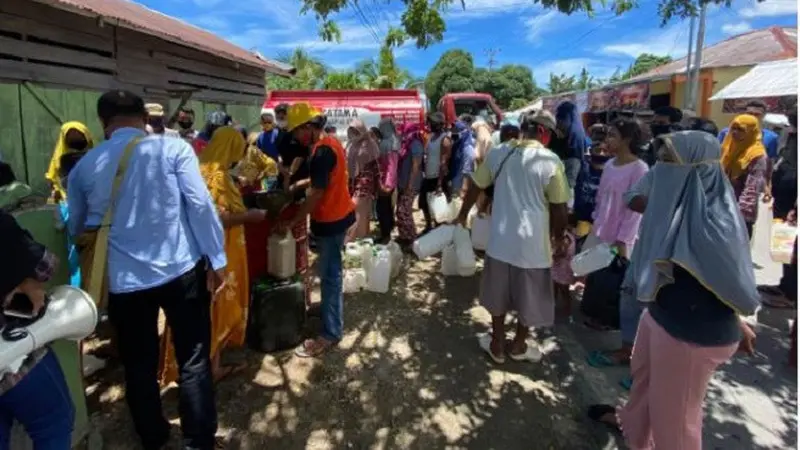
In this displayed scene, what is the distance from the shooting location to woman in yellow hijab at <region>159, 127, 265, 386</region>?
2951mm

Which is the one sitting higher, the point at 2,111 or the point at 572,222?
the point at 2,111

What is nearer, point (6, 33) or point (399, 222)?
point (6, 33)

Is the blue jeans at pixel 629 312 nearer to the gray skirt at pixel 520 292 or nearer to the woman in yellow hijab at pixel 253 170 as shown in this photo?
the gray skirt at pixel 520 292

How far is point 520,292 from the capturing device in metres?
3.53

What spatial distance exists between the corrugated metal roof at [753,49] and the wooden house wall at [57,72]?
17328 mm

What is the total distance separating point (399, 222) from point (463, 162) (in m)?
1.20

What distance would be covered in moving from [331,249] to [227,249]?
2.49 ft

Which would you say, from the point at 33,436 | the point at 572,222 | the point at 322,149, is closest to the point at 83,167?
the point at 33,436

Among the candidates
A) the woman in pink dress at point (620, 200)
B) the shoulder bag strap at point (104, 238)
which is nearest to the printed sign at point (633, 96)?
the woman in pink dress at point (620, 200)

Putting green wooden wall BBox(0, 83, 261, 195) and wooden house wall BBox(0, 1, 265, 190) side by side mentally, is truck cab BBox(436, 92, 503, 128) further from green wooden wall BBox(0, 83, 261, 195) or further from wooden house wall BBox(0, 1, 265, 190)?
green wooden wall BBox(0, 83, 261, 195)

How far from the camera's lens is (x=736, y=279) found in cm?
189

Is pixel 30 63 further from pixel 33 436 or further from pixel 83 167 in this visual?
pixel 33 436

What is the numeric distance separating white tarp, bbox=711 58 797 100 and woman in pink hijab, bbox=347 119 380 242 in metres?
9.22

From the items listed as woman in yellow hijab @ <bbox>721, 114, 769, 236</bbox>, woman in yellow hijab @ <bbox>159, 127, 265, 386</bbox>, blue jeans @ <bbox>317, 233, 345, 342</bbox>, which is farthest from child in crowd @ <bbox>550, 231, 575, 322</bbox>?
woman in yellow hijab @ <bbox>159, 127, 265, 386</bbox>
